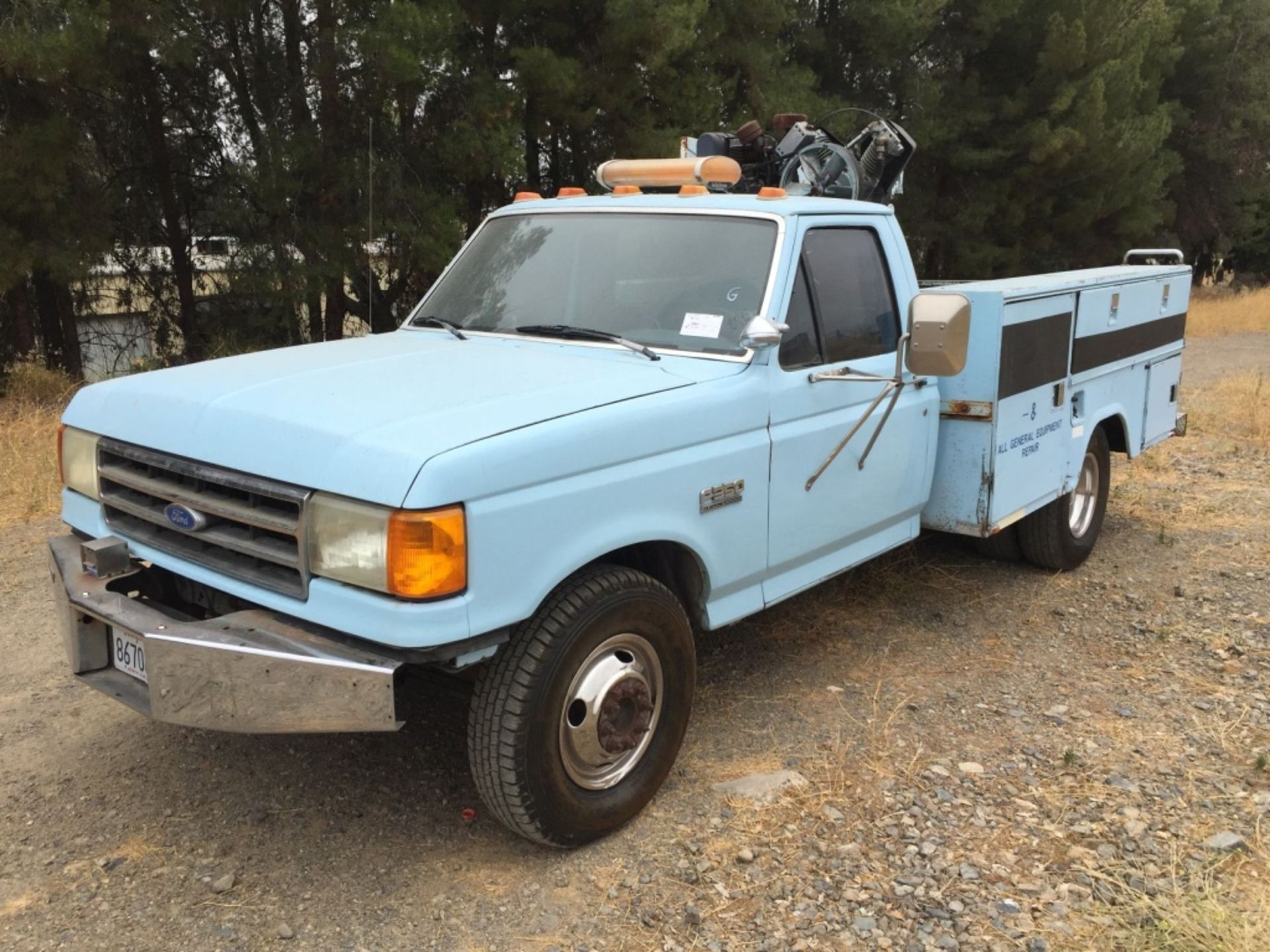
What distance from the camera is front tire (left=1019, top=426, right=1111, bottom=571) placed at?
585cm

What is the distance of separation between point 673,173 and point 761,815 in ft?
9.60

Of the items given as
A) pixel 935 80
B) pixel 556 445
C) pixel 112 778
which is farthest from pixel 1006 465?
pixel 935 80

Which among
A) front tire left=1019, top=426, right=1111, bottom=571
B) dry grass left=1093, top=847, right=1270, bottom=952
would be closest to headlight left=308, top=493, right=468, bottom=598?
dry grass left=1093, top=847, right=1270, bottom=952

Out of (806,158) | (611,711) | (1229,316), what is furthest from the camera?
(1229,316)

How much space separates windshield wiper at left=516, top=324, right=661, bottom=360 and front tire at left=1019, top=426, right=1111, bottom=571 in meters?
2.96

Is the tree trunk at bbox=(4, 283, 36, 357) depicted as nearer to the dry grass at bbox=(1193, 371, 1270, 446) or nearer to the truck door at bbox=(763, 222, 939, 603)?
the truck door at bbox=(763, 222, 939, 603)

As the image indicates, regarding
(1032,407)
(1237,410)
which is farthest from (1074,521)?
(1237,410)

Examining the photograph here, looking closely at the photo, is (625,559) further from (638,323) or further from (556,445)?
(638,323)

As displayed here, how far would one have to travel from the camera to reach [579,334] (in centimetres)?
402

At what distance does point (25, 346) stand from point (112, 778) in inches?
375

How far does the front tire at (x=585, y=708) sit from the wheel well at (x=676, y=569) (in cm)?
18

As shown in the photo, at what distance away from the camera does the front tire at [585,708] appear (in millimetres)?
3082

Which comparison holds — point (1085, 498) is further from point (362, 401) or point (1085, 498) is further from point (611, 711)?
point (362, 401)

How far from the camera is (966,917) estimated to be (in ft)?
10.2
